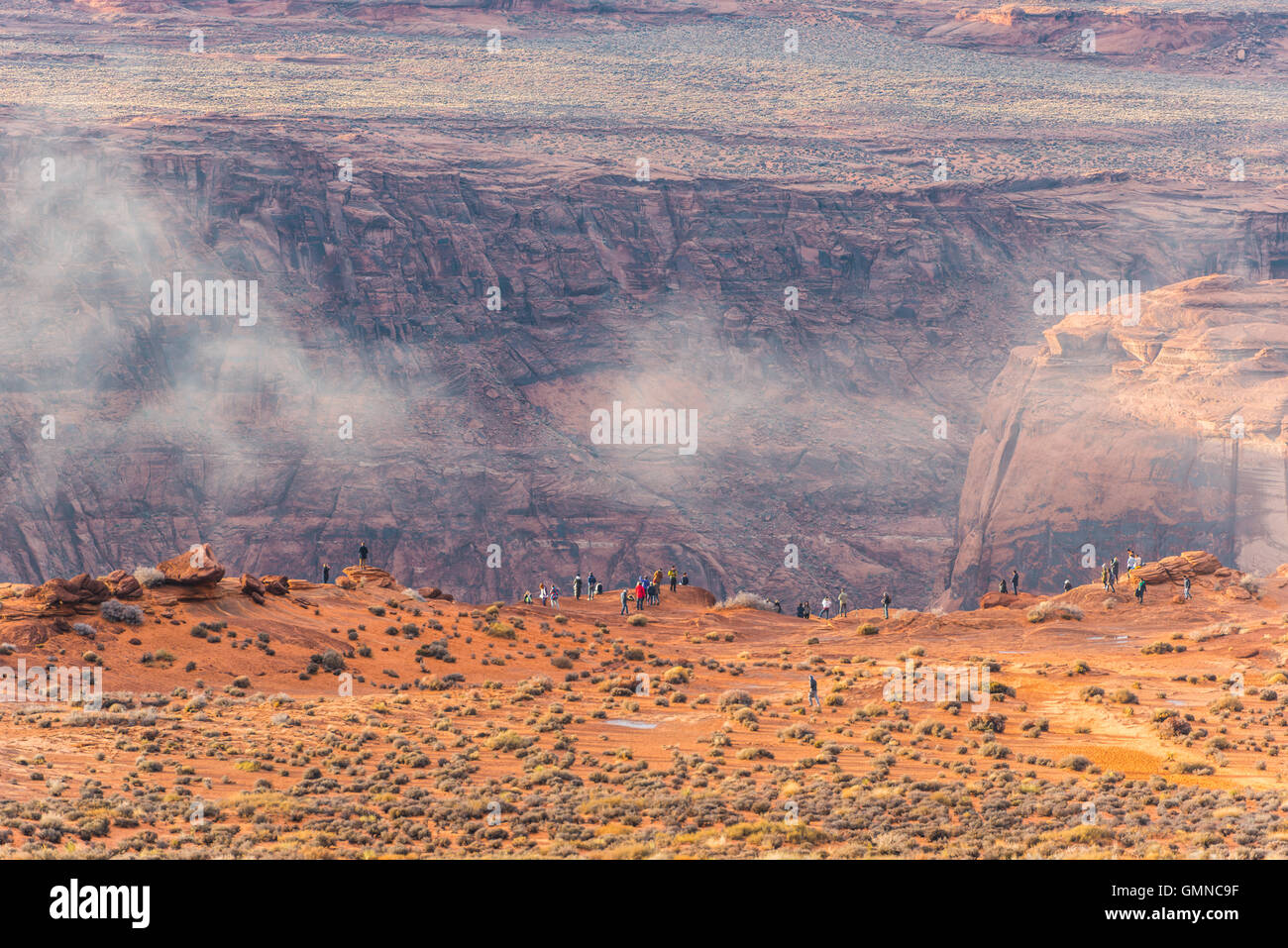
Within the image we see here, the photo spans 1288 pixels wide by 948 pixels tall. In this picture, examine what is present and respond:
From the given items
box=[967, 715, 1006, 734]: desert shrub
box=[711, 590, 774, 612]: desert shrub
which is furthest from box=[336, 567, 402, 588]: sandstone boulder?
box=[967, 715, 1006, 734]: desert shrub

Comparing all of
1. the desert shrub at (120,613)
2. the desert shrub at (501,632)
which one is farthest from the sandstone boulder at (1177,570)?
the desert shrub at (120,613)

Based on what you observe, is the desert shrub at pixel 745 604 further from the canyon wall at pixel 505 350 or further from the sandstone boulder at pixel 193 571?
the canyon wall at pixel 505 350

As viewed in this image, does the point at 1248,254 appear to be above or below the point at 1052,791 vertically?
above

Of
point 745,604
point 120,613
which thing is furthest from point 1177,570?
point 120,613

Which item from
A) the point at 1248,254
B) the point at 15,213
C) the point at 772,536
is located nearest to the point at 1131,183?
the point at 1248,254

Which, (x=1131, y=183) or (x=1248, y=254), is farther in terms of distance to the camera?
(x=1131, y=183)

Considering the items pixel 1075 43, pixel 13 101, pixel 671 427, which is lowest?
pixel 671 427

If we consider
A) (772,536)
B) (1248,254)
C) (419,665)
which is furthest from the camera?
(1248,254)

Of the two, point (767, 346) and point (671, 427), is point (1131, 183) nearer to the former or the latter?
point (767, 346)
